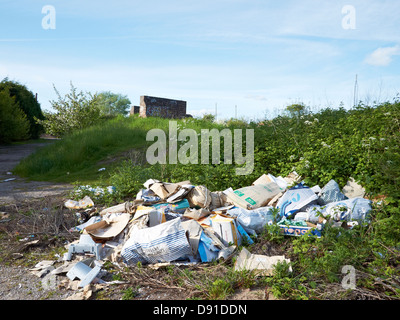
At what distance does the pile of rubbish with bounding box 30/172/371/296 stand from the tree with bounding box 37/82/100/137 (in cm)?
1092

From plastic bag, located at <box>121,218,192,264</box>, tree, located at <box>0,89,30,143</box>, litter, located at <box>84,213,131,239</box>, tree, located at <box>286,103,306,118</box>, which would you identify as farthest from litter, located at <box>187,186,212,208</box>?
tree, located at <box>0,89,30,143</box>

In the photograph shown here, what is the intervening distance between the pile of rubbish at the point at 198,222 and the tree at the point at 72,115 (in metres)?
10.9

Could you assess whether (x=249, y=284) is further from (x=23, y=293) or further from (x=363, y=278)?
(x=23, y=293)

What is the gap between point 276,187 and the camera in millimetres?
4973

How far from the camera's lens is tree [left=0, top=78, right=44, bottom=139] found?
921 inches

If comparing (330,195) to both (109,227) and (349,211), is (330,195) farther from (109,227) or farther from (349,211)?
(109,227)

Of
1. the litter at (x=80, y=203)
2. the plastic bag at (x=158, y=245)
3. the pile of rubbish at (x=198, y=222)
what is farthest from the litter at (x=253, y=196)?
the litter at (x=80, y=203)

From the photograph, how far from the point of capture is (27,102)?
24.0m

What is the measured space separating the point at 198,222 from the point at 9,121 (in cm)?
1983

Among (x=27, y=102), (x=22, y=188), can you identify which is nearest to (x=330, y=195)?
(x=22, y=188)

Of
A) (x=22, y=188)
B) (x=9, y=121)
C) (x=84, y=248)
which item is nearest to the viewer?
(x=84, y=248)

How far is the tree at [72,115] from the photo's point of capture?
1527cm

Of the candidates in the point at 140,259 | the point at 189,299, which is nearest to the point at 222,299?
the point at 189,299

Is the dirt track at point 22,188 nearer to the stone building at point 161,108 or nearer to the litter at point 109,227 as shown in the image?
the litter at point 109,227
